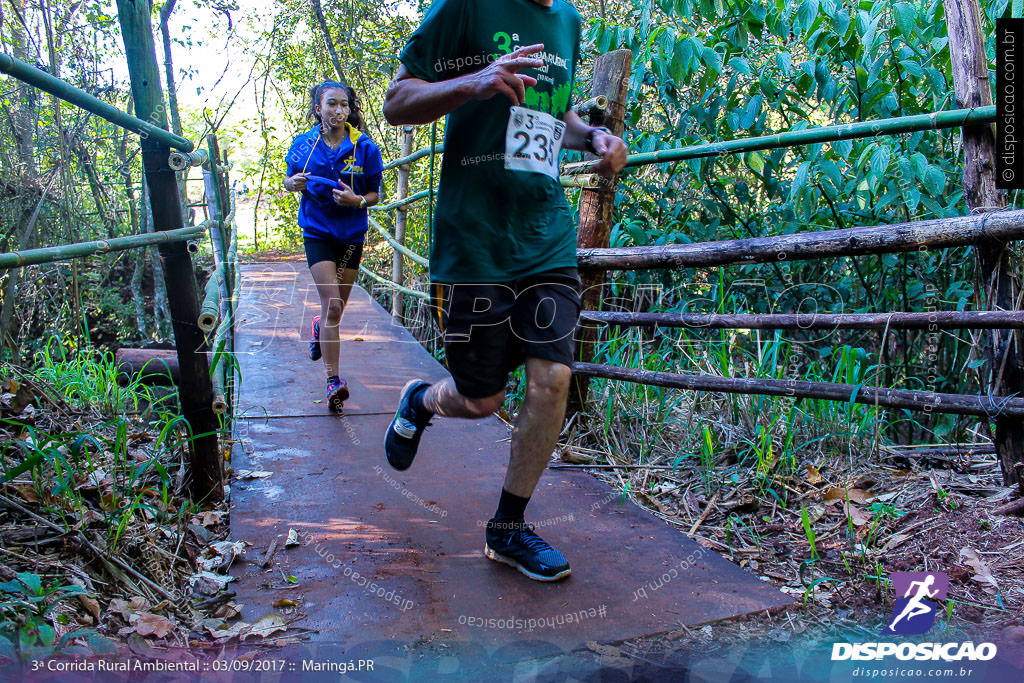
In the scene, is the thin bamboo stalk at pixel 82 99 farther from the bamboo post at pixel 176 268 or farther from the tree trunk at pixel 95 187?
the tree trunk at pixel 95 187

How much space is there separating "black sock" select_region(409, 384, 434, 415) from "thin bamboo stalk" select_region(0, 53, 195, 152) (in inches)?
38.2

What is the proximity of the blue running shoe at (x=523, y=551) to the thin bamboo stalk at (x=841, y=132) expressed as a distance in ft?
4.38

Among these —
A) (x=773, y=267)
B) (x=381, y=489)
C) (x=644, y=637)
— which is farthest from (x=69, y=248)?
(x=773, y=267)

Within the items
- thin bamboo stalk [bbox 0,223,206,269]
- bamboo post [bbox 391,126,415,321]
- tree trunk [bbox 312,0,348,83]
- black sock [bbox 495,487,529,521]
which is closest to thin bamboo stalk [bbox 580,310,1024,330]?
black sock [bbox 495,487,529,521]

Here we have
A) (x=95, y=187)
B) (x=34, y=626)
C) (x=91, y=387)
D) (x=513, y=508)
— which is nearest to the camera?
(x=34, y=626)

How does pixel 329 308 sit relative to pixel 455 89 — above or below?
below

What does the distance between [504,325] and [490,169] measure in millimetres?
425

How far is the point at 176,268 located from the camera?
2.15 metres

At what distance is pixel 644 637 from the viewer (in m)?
1.73

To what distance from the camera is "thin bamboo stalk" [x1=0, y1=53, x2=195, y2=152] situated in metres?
1.50

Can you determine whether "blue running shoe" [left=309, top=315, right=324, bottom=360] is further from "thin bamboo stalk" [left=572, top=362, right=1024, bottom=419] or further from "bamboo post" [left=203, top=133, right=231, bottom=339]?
"thin bamboo stalk" [left=572, top=362, right=1024, bottom=419]

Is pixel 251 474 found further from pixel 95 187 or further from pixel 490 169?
pixel 95 187

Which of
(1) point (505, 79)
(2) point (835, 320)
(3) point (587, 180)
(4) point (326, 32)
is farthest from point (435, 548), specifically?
(4) point (326, 32)

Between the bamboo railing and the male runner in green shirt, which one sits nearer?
the bamboo railing
